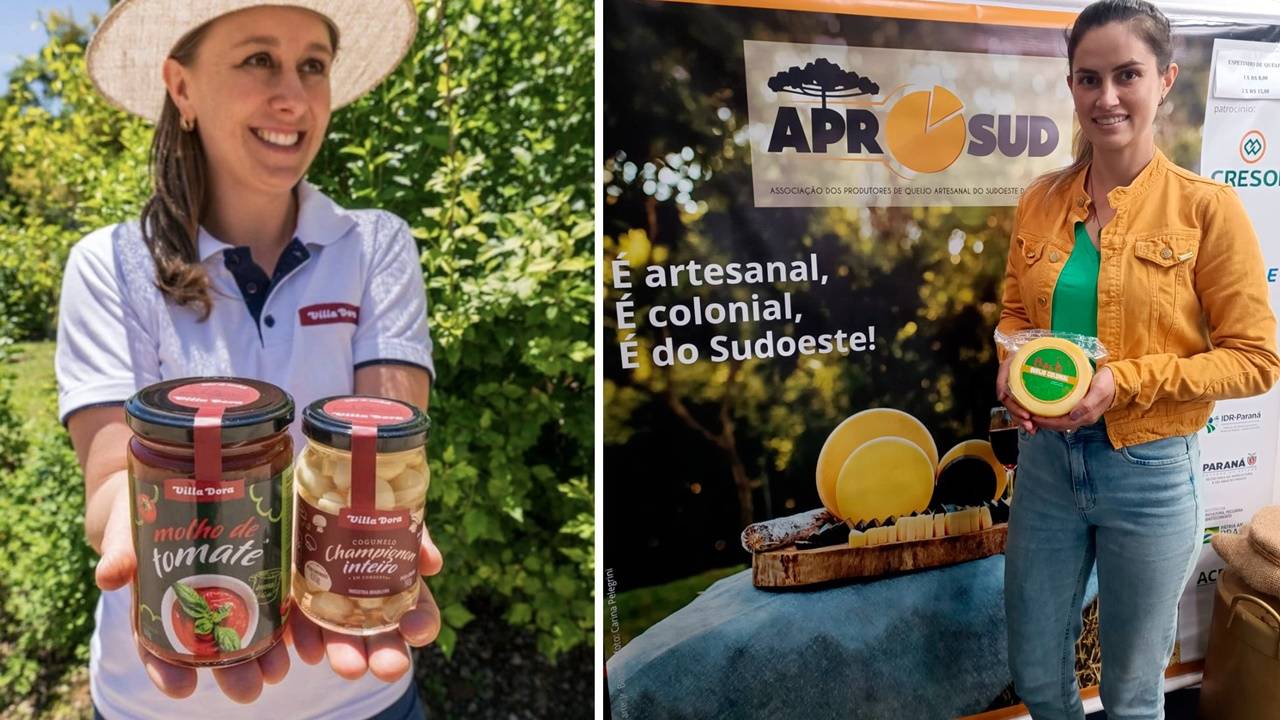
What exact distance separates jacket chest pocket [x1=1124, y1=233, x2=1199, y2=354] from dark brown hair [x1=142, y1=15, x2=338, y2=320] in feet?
5.45

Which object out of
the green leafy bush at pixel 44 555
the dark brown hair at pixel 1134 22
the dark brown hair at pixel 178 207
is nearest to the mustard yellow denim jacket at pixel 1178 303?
the dark brown hair at pixel 1134 22

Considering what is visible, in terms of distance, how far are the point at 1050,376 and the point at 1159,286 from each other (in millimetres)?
302

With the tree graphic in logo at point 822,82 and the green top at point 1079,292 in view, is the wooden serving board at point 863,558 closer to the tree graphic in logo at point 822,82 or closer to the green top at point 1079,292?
the green top at point 1079,292

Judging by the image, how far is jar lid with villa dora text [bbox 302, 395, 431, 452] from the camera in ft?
4.30

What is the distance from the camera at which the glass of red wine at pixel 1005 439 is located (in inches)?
87.7

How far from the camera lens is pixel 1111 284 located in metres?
1.84

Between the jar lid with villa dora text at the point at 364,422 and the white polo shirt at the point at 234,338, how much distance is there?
29 cm

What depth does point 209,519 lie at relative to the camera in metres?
1.23

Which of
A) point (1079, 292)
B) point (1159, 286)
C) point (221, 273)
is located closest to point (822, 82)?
point (1079, 292)

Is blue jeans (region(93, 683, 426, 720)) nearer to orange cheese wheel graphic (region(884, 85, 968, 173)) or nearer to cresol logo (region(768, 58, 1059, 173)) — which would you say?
cresol logo (region(768, 58, 1059, 173))

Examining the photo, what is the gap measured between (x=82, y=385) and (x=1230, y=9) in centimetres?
259

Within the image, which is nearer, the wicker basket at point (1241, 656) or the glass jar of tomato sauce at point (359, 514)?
the glass jar of tomato sauce at point (359, 514)

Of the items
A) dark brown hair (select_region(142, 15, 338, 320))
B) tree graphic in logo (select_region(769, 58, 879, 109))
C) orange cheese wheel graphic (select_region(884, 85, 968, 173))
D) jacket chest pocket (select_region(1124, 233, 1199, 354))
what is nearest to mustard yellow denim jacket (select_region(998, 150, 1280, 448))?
jacket chest pocket (select_region(1124, 233, 1199, 354))

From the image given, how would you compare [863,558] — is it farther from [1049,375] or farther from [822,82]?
[822,82]
